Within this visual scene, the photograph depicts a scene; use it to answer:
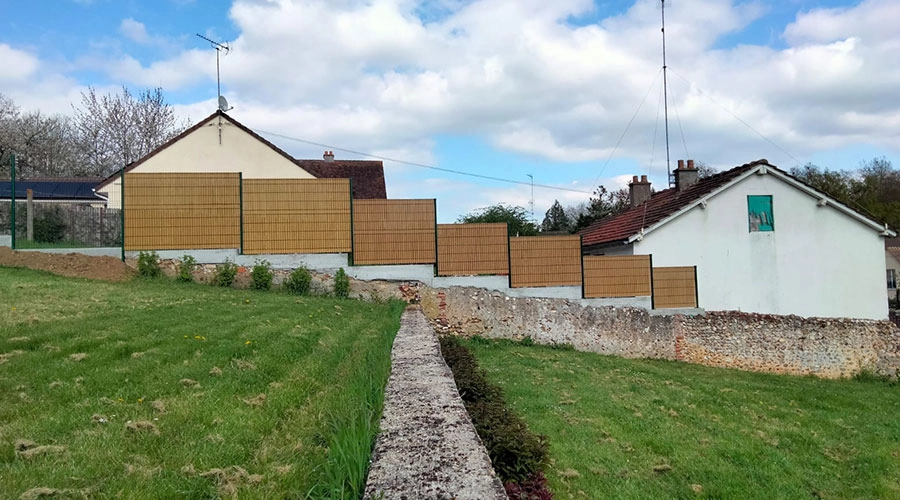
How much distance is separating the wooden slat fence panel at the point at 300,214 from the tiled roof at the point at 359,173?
12.9 m

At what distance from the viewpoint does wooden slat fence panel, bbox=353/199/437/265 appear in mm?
13727

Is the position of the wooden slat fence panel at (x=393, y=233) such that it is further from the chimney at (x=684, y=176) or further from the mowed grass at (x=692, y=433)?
the chimney at (x=684, y=176)

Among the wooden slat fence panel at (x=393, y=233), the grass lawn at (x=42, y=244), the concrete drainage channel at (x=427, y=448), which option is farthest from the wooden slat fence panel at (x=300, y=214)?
the concrete drainage channel at (x=427, y=448)

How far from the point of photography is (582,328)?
1437 cm

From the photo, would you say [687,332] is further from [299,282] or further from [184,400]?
[184,400]

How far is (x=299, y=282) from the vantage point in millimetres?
13453

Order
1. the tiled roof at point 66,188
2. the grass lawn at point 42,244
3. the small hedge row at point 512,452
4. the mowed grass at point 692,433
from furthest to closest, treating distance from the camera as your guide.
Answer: the tiled roof at point 66,188
the grass lawn at point 42,244
the mowed grass at point 692,433
the small hedge row at point 512,452

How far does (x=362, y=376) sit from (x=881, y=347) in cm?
1767

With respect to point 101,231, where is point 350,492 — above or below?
below

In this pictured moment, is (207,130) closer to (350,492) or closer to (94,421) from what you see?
(94,421)

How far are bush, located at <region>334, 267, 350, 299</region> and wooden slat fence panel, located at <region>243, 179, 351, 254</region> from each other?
0.64m

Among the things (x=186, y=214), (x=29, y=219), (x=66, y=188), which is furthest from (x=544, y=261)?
(x=66, y=188)

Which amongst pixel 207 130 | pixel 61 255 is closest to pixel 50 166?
pixel 207 130

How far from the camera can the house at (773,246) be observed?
59.7ft
